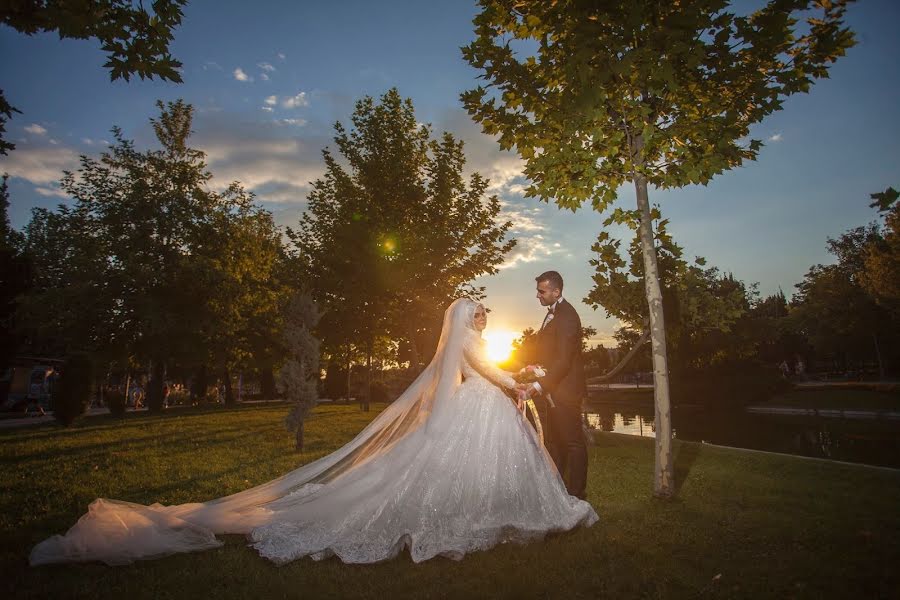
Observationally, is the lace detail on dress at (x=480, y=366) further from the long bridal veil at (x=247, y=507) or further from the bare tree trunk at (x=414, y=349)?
the bare tree trunk at (x=414, y=349)

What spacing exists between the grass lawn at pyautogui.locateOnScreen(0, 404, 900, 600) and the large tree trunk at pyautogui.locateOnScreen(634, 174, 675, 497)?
406 millimetres

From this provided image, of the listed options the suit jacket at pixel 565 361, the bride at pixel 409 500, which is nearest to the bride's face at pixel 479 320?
the bride at pixel 409 500

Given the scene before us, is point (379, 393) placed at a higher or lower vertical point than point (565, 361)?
lower

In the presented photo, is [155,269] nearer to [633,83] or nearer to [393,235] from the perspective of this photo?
[393,235]

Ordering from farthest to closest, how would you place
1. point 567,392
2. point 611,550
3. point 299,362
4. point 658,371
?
point 299,362 < point 658,371 < point 567,392 < point 611,550

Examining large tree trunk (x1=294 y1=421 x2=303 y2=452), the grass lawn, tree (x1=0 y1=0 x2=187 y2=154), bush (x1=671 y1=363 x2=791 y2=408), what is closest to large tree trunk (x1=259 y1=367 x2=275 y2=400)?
bush (x1=671 y1=363 x2=791 y2=408)

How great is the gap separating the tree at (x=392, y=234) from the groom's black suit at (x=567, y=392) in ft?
48.0

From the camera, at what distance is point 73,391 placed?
18422 mm

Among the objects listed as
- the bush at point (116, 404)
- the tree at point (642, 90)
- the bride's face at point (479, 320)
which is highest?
the tree at point (642, 90)

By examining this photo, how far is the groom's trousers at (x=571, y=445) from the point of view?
629cm

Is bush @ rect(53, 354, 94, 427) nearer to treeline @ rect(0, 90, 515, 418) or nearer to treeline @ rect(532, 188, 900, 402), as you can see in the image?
treeline @ rect(0, 90, 515, 418)

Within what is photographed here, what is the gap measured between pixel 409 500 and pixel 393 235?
17078 millimetres

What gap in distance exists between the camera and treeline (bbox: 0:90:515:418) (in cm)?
2208

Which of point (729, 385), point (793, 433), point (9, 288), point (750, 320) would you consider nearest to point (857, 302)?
point (750, 320)
